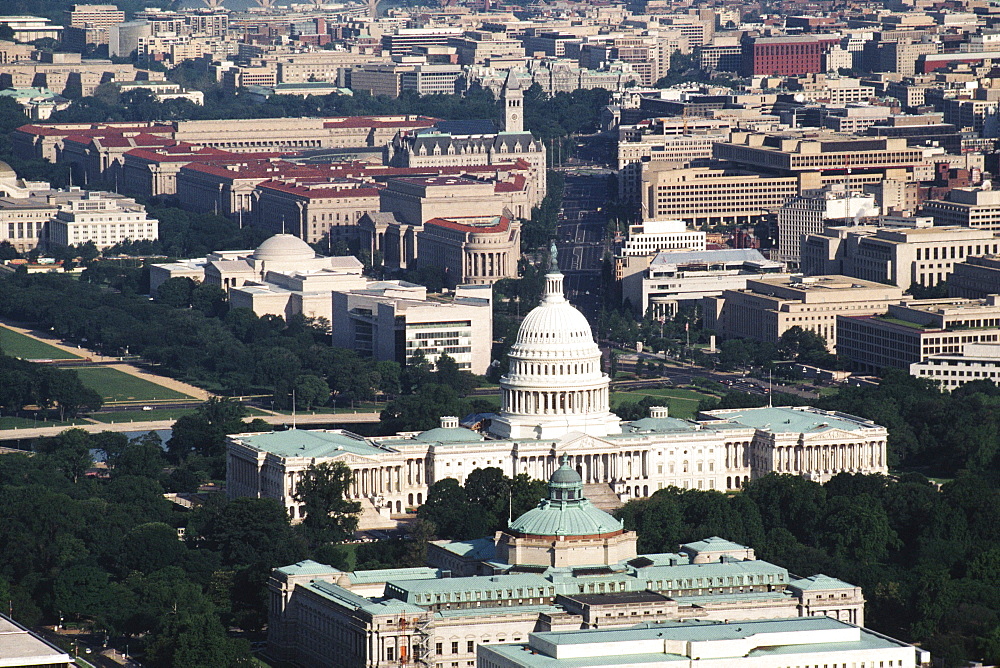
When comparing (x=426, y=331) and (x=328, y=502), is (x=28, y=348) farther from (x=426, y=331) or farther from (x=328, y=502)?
(x=328, y=502)

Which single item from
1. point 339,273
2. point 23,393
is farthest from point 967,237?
point 23,393

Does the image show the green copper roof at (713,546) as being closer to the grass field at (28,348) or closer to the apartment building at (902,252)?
the grass field at (28,348)

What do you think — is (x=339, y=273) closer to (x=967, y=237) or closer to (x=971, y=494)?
(x=967, y=237)

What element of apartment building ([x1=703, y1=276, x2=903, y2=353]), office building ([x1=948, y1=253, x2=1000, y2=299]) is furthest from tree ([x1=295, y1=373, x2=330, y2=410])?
office building ([x1=948, y1=253, x2=1000, y2=299])

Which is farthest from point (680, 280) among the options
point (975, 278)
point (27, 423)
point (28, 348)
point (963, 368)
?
point (27, 423)

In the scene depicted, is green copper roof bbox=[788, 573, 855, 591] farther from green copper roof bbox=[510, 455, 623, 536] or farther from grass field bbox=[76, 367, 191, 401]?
grass field bbox=[76, 367, 191, 401]

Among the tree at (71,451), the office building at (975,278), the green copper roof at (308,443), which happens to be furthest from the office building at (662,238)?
the tree at (71,451)
